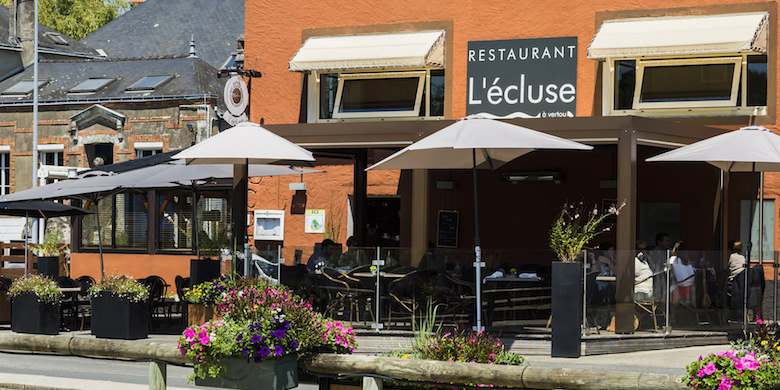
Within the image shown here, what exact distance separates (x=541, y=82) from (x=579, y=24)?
1.13 meters

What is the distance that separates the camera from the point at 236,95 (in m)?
19.3

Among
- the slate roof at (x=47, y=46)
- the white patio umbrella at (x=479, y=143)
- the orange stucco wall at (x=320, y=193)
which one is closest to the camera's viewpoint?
the white patio umbrella at (x=479, y=143)

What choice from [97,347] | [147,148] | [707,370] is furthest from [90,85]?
[707,370]

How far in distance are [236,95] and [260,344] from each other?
12.0m

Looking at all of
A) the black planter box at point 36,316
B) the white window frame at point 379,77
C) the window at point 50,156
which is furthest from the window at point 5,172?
the black planter box at point 36,316

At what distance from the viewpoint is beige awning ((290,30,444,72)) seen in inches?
715

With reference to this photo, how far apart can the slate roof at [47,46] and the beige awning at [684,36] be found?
868 inches

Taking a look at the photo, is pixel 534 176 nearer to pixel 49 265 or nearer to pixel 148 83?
pixel 49 265

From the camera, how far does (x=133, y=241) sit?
24.1m

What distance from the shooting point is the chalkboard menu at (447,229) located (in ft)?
64.1

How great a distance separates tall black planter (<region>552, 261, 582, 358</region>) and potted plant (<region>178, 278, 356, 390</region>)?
4939 mm

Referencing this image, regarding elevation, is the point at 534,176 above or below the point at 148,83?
below

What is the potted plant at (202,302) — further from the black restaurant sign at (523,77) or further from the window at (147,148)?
the window at (147,148)

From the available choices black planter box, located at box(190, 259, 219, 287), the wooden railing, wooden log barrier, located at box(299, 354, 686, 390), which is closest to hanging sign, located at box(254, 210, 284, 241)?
black planter box, located at box(190, 259, 219, 287)
